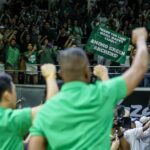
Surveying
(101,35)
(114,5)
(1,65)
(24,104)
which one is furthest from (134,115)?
(114,5)

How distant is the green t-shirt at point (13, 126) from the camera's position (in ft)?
11.9

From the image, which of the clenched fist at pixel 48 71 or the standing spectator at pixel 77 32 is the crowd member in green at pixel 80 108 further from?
the standing spectator at pixel 77 32

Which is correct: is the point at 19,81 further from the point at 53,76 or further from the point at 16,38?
the point at 53,76

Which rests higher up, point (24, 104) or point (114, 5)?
point (114, 5)

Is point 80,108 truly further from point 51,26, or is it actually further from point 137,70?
point 51,26

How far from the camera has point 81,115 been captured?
3.21 meters

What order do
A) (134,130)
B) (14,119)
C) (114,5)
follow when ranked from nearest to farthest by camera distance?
(14,119) < (134,130) < (114,5)

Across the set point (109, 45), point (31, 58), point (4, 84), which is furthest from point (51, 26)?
point (4, 84)

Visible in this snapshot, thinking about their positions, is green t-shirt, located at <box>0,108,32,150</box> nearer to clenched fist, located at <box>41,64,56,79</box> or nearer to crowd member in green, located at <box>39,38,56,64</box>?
clenched fist, located at <box>41,64,56,79</box>

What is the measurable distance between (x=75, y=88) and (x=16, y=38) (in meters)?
16.1

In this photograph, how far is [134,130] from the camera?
891 cm

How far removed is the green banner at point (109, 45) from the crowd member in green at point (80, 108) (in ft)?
36.6

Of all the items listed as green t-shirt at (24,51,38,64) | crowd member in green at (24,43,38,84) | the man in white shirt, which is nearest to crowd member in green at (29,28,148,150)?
the man in white shirt

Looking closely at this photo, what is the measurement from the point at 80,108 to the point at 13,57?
46.8 feet
